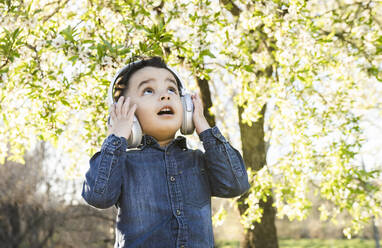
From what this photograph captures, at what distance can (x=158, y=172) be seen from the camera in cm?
195

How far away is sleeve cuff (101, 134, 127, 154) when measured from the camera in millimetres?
1889

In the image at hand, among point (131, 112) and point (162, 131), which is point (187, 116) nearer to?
point (162, 131)

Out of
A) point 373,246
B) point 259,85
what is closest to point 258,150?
point 259,85

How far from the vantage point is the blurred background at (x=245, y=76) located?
11.9ft

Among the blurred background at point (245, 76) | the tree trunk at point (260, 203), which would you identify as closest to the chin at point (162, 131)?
the blurred background at point (245, 76)

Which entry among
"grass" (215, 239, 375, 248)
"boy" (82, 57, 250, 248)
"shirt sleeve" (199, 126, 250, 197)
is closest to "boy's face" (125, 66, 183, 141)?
"boy" (82, 57, 250, 248)

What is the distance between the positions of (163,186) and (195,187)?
0.18 meters

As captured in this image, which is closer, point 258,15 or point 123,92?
point 123,92

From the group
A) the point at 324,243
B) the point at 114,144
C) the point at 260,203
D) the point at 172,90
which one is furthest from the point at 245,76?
the point at 324,243

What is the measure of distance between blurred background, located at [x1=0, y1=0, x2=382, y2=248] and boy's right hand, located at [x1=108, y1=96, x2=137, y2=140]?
0.86 m

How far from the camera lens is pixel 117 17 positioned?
165 inches

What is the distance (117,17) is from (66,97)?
1.08 metres

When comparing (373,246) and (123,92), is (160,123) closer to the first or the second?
(123,92)

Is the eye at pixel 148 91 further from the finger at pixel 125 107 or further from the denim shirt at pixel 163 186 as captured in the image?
the denim shirt at pixel 163 186
